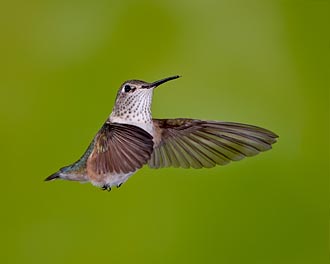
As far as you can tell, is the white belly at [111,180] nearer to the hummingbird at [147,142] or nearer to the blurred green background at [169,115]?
the hummingbird at [147,142]

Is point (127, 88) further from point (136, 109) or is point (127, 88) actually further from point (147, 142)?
point (147, 142)

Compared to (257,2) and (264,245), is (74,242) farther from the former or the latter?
(257,2)

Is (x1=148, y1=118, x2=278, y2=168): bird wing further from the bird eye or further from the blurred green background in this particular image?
the blurred green background

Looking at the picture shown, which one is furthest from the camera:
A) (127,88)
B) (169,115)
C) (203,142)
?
(169,115)

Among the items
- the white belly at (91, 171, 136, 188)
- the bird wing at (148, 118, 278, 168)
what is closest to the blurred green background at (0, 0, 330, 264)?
the bird wing at (148, 118, 278, 168)

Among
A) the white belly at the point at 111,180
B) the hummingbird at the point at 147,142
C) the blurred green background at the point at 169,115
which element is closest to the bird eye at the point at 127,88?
the hummingbird at the point at 147,142

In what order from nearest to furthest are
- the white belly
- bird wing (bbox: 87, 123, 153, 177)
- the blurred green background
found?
bird wing (bbox: 87, 123, 153, 177) < the white belly < the blurred green background

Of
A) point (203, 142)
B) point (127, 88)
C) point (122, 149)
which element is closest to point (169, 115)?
point (203, 142)
